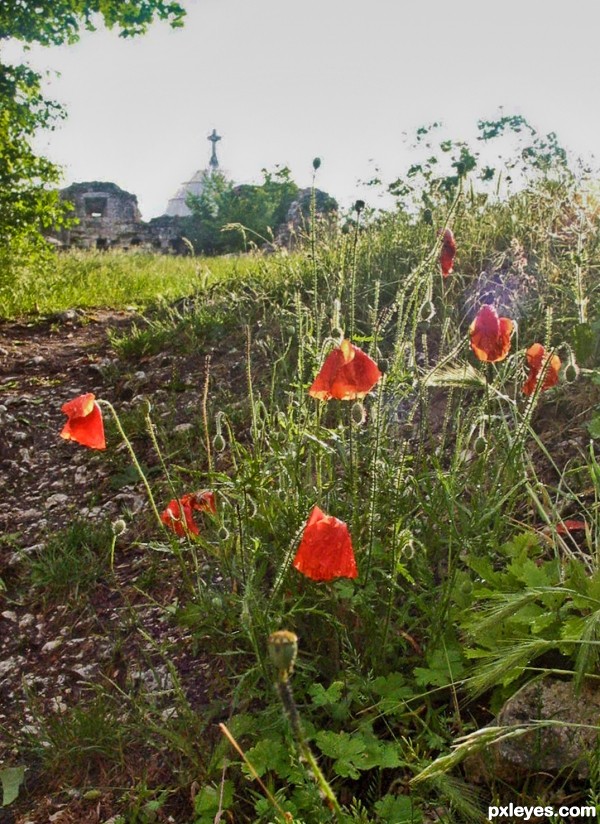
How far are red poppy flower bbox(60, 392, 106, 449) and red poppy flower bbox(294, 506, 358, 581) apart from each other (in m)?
0.72

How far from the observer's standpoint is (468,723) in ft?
5.74

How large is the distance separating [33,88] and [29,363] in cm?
410

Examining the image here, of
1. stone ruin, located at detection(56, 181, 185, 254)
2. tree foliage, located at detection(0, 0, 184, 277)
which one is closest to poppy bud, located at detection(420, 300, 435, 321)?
tree foliage, located at detection(0, 0, 184, 277)

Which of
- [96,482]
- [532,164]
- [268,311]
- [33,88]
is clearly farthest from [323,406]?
[33,88]

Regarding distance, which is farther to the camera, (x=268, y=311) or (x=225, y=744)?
(x=268, y=311)

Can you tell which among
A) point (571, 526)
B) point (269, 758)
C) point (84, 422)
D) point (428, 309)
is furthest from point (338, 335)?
point (269, 758)

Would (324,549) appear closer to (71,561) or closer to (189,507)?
→ (189,507)

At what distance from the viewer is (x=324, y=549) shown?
1594 mm

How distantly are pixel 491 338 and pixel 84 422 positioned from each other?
1.12 metres

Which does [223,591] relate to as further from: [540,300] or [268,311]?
[268,311]

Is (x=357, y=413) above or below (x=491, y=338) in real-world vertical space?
below

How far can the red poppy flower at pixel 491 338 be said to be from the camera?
1808 mm

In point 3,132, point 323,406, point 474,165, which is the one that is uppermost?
point 3,132

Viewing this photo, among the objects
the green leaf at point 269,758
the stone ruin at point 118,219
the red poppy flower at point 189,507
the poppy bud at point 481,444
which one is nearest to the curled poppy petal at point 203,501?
the red poppy flower at point 189,507
